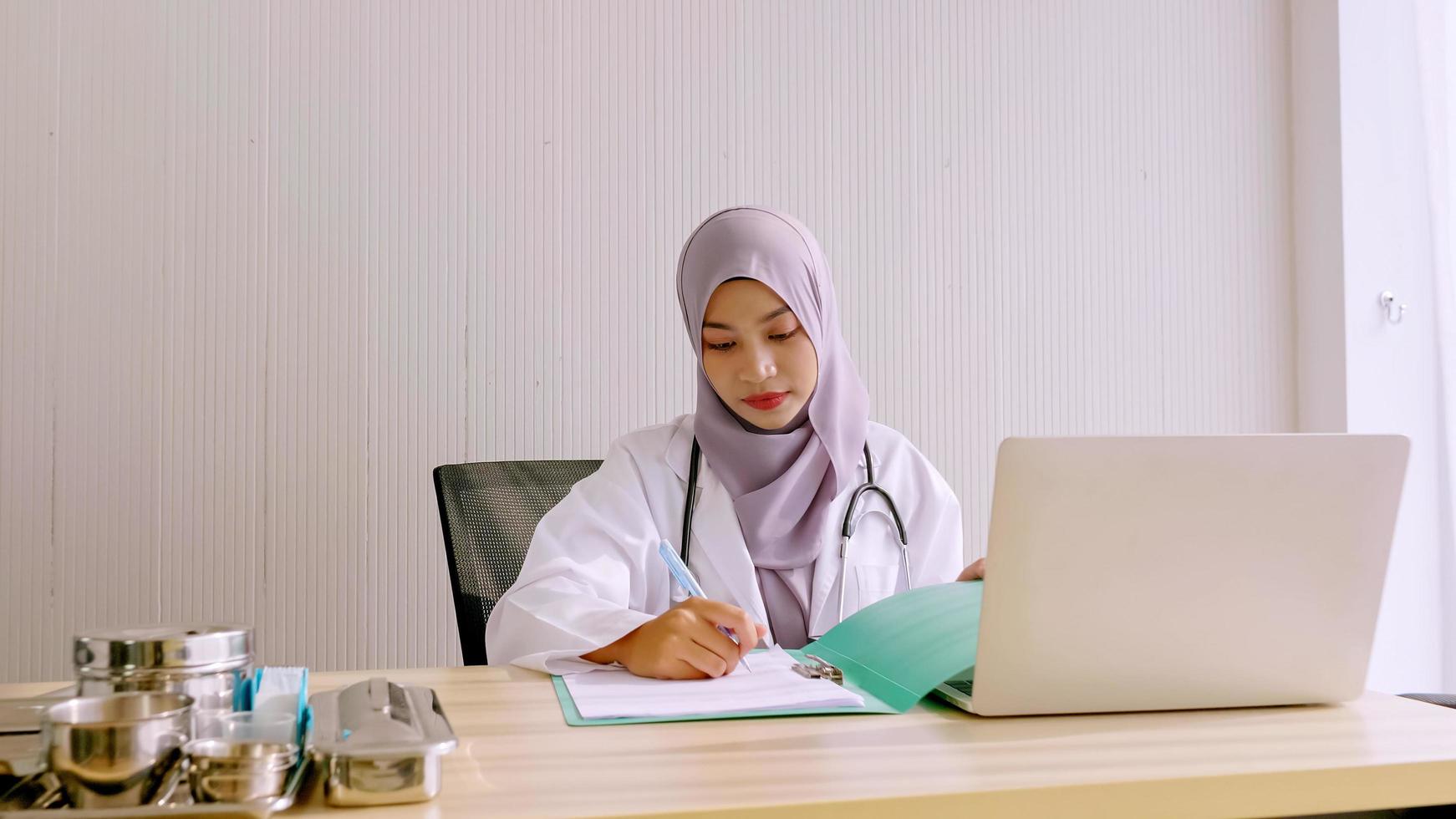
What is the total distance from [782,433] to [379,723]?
3.53 feet

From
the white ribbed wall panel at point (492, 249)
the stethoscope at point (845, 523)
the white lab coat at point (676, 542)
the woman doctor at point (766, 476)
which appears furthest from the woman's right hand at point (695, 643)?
the white ribbed wall panel at point (492, 249)

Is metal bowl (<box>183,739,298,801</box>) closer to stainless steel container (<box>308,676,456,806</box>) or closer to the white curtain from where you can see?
stainless steel container (<box>308,676,456,806</box>)

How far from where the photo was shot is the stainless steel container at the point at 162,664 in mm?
625

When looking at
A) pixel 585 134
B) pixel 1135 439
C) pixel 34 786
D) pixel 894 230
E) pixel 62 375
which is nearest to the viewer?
pixel 34 786

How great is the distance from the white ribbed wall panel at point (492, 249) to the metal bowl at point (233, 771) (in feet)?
5.39

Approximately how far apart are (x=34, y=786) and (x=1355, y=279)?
8.81 feet

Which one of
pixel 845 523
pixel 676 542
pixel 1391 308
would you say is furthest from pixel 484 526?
pixel 1391 308

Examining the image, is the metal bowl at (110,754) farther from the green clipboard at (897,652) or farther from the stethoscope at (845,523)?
the stethoscope at (845,523)

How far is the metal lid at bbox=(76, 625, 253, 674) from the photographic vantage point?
63cm

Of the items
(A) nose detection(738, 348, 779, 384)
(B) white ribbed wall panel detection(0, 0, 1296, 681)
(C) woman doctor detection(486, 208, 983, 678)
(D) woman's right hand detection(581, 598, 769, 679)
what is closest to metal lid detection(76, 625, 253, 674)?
(D) woman's right hand detection(581, 598, 769, 679)

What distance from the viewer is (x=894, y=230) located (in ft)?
8.01

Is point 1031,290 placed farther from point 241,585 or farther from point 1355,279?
point 241,585

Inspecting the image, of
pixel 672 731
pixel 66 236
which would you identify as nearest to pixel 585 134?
pixel 66 236

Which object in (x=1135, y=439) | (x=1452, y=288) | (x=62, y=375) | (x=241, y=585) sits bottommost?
(x=241, y=585)
